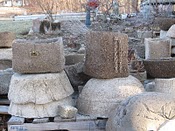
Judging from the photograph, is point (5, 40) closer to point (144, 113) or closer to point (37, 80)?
point (37, 80)

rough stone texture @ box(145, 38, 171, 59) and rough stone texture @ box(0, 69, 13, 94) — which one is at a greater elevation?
rough stone texture @ box(145, 38, 171, 59)

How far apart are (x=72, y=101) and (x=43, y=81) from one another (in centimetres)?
40

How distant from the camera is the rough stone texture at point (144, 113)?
270 cm

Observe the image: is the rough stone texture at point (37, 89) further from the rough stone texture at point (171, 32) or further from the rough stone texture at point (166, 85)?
the rough stone texture at point (171, 32)

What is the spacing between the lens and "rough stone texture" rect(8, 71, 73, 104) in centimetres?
330

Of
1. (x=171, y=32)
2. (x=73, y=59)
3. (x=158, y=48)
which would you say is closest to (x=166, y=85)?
(x=73, y=59)

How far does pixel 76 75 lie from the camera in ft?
12.5

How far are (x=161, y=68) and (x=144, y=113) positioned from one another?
3.61ft

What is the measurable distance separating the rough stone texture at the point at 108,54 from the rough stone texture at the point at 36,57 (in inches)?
11.9

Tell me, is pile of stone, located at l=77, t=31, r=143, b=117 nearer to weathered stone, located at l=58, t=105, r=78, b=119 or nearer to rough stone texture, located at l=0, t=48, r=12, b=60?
weathered stone, located at l=58, t=105, r=78, b=119

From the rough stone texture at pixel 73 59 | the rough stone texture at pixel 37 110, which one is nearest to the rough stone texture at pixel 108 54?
the rough stone texture at pixel 37 110

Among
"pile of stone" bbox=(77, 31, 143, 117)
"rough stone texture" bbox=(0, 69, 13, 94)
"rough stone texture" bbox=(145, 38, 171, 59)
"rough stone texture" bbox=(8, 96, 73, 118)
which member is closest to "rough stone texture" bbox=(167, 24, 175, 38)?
"rough stone texture" bbox=(145, 38, 171, 59)

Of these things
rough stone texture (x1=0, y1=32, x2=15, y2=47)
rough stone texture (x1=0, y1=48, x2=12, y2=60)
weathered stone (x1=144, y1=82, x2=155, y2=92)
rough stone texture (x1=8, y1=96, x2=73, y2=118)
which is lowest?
rough stone texture (x1=8, y1=96, x2=73, y2=118)

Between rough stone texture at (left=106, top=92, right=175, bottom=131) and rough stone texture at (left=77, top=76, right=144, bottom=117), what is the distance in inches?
14.3
